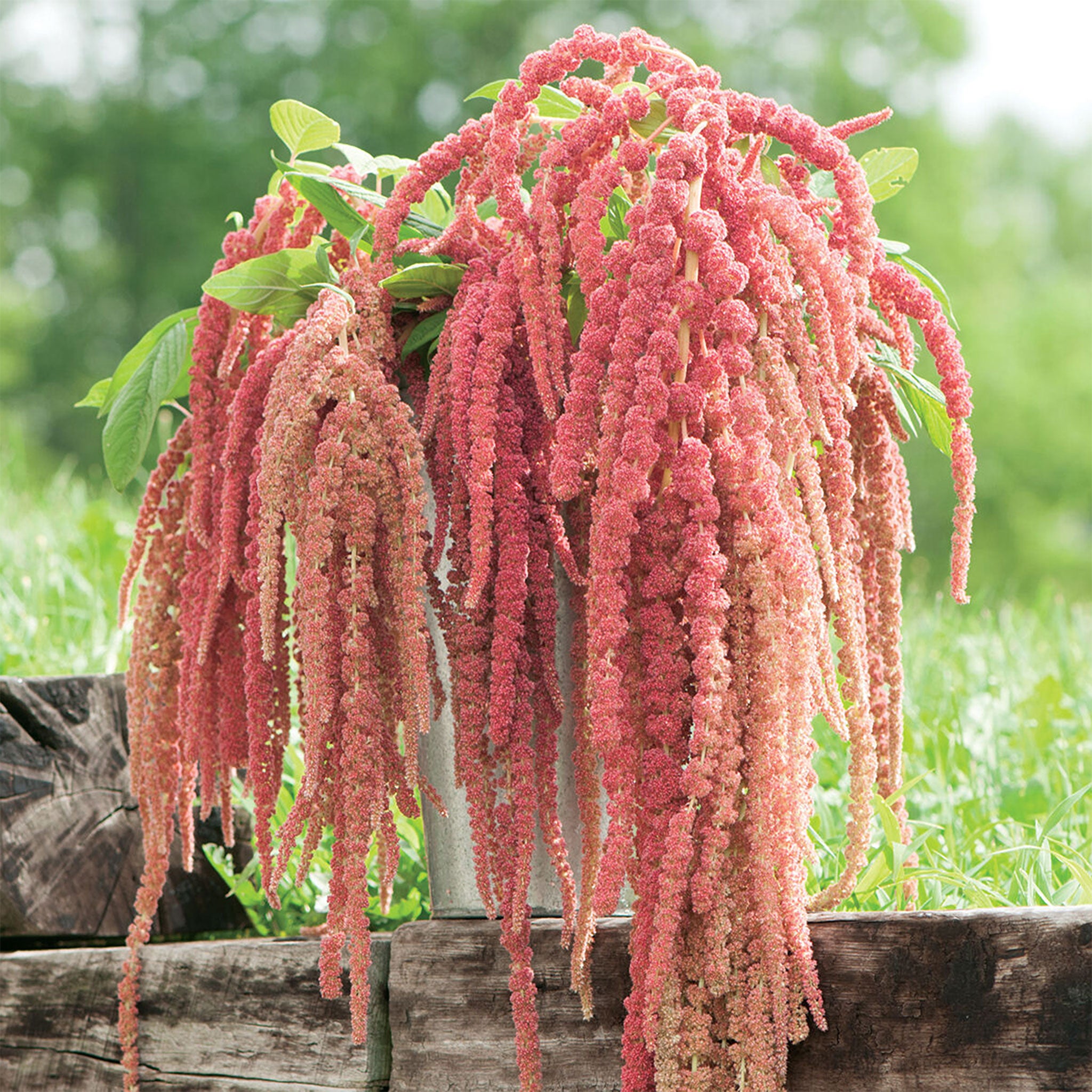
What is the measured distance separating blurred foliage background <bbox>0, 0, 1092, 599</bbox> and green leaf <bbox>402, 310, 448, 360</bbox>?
36.5ft

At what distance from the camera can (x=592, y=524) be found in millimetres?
938

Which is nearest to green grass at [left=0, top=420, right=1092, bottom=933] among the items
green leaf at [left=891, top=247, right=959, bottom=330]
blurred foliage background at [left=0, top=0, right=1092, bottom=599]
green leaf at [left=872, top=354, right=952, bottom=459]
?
green leaf at [left=872, top=354, right=952, bottom=459]

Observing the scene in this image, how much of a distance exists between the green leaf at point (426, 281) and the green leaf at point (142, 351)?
0.97 feet

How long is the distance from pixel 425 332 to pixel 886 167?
551 mm

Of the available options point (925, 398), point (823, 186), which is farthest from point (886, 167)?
point (925, 398)

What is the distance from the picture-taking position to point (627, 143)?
3.27 ft

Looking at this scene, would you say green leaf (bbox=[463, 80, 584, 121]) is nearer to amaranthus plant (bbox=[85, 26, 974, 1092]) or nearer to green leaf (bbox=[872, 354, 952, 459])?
amaranthus plant (bbox=[85, 26, 974, 1092])

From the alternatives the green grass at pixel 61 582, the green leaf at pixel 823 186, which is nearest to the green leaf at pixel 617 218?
the green leaf at pixel 823 186

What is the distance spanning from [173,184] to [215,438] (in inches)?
482

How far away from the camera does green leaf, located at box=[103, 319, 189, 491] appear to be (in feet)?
4.58

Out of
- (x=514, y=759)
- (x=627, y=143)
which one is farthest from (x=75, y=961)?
(x=627, y=143)

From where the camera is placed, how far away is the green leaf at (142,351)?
1451mm

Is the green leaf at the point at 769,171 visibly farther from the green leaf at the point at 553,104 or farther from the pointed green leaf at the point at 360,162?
the pointed green leaf at the point at 360,162

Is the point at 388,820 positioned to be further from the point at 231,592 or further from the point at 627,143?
the point at 627,143
